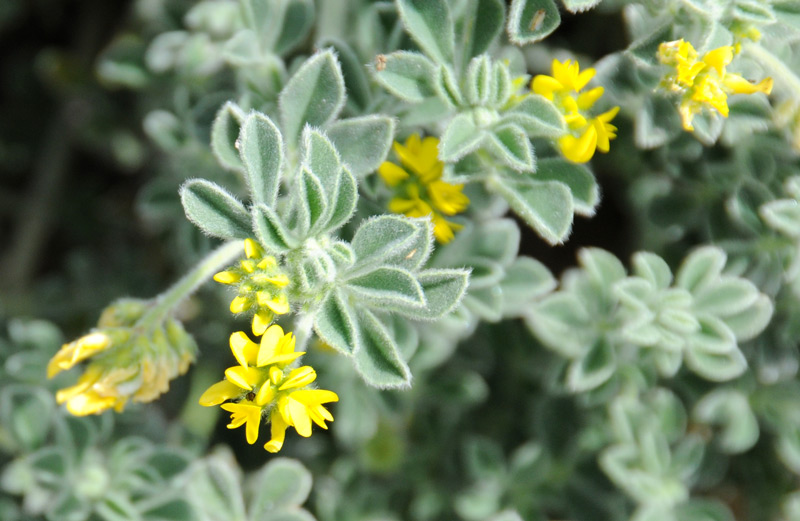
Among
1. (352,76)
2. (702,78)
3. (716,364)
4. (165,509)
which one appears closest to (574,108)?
(702,78)

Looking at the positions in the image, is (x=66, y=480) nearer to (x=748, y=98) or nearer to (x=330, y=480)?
(x=330, y=480)

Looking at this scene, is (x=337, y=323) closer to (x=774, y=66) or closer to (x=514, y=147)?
(x=514, y=147)

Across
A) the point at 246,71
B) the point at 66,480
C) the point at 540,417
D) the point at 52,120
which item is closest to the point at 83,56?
the point at 52,120

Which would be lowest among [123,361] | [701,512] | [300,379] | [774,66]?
[701,512]

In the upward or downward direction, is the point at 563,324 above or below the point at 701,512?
above

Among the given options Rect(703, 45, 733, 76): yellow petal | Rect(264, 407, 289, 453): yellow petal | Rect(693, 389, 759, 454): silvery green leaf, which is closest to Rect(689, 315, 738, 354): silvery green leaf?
Rect(693, 389, 759, 454): silvery green leaf

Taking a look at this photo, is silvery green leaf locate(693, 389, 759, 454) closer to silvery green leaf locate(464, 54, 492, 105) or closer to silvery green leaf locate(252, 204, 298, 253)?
silvery green leaf locate(464, 54, 492, 105)
